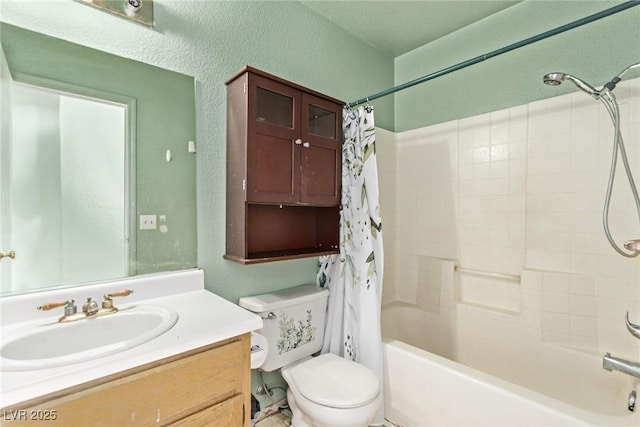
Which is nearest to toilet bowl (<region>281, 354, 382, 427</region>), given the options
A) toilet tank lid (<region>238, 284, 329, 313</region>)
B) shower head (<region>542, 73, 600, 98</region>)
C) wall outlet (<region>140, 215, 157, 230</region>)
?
toilet tank lid (<region>238, 284, 329, 313</region>)

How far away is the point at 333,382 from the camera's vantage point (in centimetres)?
141

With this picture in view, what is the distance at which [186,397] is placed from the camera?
2.98 ft

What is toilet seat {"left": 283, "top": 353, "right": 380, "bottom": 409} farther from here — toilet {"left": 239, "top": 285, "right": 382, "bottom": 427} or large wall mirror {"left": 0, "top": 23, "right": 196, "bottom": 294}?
large wall mirror {"left": 0, "top": 23, "right": 196, "bottom": 294}

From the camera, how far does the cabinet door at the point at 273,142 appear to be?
143cm

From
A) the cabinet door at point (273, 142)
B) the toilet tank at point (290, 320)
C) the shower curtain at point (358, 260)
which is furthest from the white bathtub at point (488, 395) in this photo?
the cabinet door at point (273, 142)

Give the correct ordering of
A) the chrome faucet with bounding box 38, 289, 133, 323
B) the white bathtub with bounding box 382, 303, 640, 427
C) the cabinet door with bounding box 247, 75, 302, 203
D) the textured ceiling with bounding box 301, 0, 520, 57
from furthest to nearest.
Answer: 1. the textured ceiling with bounding box 301, 0, 520, 57
2. the cabinet door with bounding box 247, 75, 302, 203
3. the white bathtub with bounding box 382, 303, 640, 427
4. the chrome faucet with bounding box 38, 289, 133, 323

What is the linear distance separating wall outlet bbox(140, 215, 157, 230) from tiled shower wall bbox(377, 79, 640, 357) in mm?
1656

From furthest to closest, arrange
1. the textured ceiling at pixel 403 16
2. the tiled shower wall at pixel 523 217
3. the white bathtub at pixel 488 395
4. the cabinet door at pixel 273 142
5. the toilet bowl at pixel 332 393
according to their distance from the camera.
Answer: the textured ceiling at pixel 403 16 < the tiled shower wall at pixel 523 217 < the cabinet door at pixel 273 142 < the toilet bowl at pixel 332 393 < the white bathtub at pixel 488 395

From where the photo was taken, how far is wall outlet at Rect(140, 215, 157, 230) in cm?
132

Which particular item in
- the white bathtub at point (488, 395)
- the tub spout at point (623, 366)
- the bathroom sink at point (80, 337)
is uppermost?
the bathroom sink at point (80, 337)

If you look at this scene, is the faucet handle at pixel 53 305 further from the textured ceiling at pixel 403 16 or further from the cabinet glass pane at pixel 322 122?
the textured ceiling at pixel 403 16

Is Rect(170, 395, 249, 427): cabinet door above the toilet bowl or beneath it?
above

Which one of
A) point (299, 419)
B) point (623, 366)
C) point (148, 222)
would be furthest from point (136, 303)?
point (623, 366)

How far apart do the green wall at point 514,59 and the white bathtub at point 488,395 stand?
1595 mm
